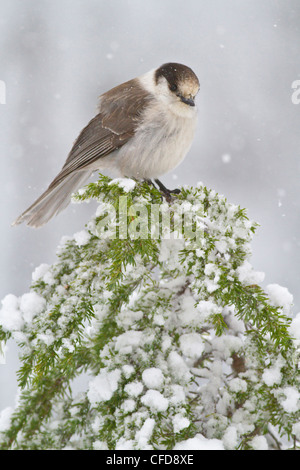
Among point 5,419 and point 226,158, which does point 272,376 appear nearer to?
point 5,419

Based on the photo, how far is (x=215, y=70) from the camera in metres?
3.93

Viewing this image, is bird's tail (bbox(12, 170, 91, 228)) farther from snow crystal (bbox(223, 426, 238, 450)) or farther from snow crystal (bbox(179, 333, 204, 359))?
snow crystal (bbox(223, 426, 238, 450))

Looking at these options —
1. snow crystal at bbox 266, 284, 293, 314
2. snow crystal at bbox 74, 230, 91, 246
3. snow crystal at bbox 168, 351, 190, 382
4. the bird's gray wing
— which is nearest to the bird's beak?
the bird's gray wing

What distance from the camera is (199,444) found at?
959 millimetres

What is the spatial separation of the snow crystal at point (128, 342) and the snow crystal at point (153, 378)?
8 cm

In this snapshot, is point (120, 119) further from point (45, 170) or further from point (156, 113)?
point (45, 170)

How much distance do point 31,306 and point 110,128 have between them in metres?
1.10

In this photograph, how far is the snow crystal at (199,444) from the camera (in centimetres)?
95

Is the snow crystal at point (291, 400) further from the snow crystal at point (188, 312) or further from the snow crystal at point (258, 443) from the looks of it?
the snow crystal at point (188, 312)

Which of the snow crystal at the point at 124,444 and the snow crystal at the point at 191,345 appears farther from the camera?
the snow crystal at the point at 191,345

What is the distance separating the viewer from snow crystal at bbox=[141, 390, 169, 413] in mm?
976

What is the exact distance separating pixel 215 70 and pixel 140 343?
3236 millimetres

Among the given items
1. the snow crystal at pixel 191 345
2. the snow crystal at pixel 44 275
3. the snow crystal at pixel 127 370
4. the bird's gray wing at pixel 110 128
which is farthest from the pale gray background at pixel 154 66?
the snow crystal at pixel 127 370

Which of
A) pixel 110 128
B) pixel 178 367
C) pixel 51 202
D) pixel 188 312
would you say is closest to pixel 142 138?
pixel 110 128
